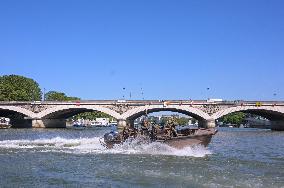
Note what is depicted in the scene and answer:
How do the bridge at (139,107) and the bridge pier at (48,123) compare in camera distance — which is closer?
the bridge at (139,107)

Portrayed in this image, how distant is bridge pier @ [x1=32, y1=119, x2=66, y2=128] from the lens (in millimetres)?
113562

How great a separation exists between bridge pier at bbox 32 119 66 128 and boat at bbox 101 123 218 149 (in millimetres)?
71938

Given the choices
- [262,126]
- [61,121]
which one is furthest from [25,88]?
[262,126]

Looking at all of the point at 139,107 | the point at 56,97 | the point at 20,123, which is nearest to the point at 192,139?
the point at 139,107

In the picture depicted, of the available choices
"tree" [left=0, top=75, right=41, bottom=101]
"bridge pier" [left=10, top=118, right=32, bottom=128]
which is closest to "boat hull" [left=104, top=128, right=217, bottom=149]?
"bridge pier" [left=10, top=118, right=32, bottom=128]

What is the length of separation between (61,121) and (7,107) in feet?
64.0

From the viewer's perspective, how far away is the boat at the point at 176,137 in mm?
38812

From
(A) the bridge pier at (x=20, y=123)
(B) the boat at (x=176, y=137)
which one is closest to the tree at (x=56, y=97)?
(A) the bridge pier at (x=20, y=123)

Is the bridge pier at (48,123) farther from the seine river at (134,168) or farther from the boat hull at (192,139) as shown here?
the boat hull at (192,139)

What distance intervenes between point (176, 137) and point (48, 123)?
82.6 m

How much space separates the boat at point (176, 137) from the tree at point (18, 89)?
9643 centimetres

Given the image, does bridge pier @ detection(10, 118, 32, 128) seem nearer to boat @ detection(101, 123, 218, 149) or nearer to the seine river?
the seine river

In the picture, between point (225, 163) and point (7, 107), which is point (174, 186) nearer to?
point (225, 163)

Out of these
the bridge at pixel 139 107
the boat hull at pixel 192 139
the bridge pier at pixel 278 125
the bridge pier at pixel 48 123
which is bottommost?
the boat hull at pixel 192 139
